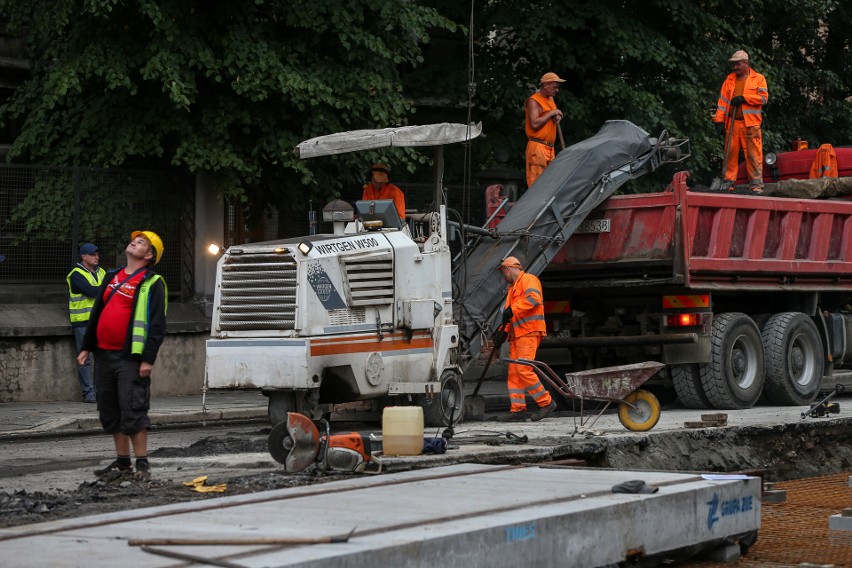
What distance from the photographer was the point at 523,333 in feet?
47.3

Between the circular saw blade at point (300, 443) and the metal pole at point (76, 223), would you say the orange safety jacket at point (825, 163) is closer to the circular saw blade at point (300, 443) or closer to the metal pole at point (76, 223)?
the metal pole at point (76, 223)

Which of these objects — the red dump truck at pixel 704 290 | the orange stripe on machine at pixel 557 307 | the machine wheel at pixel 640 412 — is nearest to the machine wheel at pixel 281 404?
the machine wheel at pixel 640 412

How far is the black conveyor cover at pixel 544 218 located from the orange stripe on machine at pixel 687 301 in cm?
133

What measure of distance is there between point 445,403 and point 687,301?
3.63m

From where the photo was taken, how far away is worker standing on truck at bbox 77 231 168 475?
983 cm

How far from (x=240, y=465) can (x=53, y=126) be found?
10494mm

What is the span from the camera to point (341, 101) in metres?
19.1

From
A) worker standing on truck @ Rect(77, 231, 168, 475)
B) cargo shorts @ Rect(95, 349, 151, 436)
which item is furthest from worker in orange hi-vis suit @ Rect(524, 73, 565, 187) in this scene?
cargo shorts @ Rect(95, 349, 151, 436)

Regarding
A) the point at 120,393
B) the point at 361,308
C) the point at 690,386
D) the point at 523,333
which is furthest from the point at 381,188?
the point at 120,393

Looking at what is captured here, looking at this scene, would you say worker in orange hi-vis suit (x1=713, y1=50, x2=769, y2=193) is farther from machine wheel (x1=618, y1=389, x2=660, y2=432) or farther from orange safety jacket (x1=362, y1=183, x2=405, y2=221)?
machine wheel (x1=618, y1=389, x2=660, y2=432)

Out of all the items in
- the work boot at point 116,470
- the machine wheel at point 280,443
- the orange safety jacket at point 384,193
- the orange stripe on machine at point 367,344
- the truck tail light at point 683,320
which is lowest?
the work boot at point 116,470

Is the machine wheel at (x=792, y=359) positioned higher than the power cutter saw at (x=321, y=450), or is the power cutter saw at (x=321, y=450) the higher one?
the machine wheel at (x=792, y=359)

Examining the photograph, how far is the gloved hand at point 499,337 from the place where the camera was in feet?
50.0

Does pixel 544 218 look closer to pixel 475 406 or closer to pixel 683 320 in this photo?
pixel 683 320
